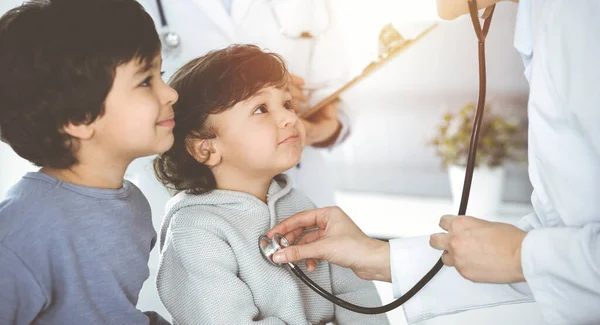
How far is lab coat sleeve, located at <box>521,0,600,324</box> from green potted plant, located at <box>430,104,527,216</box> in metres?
1.65

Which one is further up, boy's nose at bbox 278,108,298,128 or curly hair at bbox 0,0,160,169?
curly hair at bbox 0,0,160,169

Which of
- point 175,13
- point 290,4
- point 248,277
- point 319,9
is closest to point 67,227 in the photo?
point 248,277

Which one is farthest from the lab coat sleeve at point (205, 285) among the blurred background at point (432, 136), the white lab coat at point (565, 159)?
the blurred background at point (432, 136)

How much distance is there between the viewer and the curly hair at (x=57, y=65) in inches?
30.4

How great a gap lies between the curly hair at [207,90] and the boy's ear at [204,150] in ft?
0.03

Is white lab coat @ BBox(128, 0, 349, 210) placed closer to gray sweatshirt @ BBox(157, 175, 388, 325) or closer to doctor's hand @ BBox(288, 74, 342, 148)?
doctor's hand @ BBox(288, 74, 342, 148)

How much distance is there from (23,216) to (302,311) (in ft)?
1.60

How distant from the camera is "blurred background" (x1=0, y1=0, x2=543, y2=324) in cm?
252

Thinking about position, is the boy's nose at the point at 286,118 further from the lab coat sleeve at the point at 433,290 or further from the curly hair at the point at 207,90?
the lab coat sleeve at the point at 433,290

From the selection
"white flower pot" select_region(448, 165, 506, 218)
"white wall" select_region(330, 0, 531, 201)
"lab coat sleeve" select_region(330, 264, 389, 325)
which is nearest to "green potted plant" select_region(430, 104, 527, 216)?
"white flower pot" select_region(448, 165, 506, 218)

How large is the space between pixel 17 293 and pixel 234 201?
16.3 inches

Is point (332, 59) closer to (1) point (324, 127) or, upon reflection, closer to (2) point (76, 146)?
(1) point (324, 127)

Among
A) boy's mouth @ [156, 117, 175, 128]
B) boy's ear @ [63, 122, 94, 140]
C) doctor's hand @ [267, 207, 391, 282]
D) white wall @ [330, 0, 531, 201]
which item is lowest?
white wall @ [330, 0, 531, 201]

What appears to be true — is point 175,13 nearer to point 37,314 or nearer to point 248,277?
point 248,277
